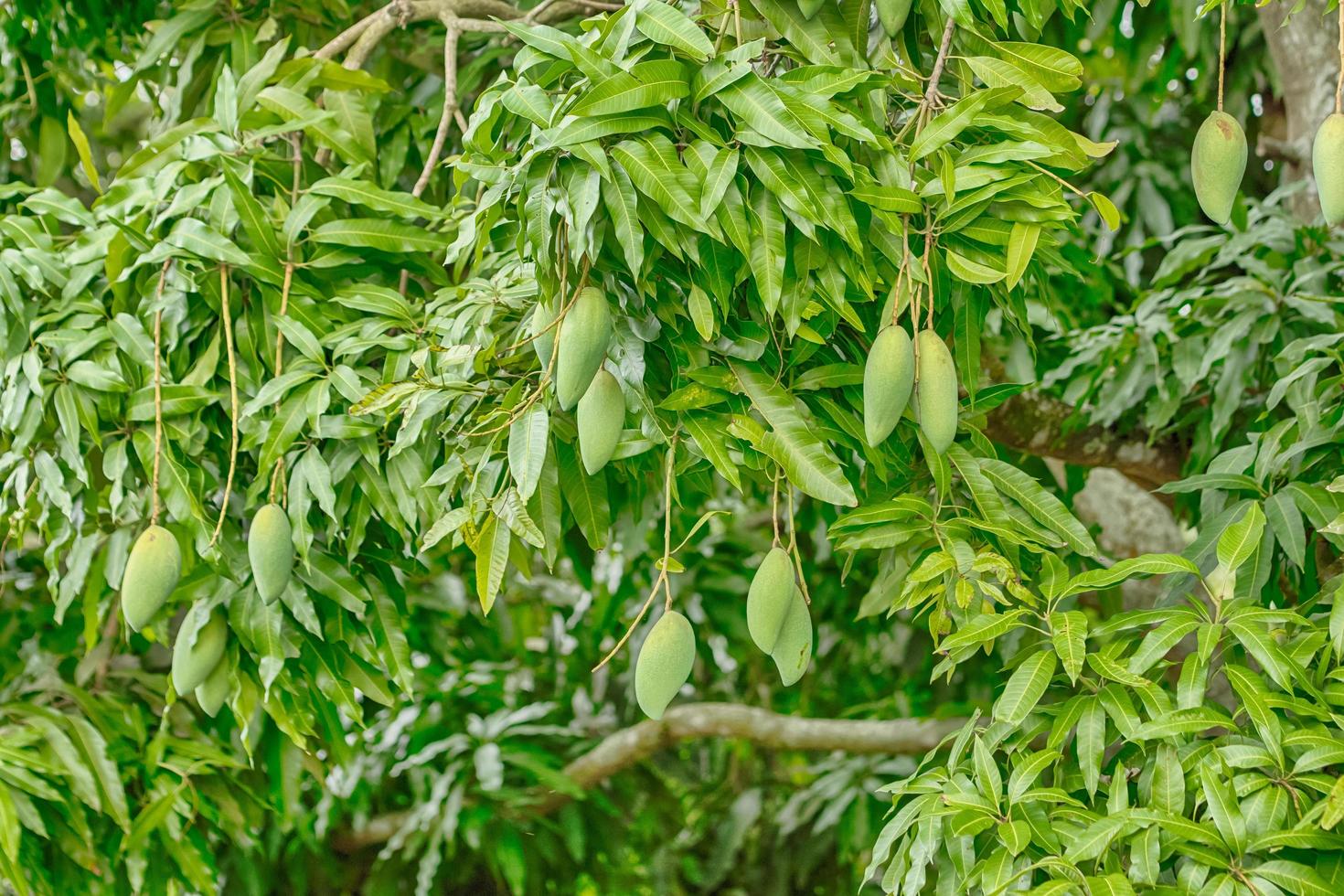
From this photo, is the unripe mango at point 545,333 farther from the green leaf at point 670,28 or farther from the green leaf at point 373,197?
the green leaf at point 373,197

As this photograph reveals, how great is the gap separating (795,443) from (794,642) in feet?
Answer: 0.53

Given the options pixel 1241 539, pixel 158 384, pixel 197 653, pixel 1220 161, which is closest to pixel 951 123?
pixel 1220 161

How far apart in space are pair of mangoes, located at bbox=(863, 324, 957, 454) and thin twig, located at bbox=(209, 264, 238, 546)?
666 mm

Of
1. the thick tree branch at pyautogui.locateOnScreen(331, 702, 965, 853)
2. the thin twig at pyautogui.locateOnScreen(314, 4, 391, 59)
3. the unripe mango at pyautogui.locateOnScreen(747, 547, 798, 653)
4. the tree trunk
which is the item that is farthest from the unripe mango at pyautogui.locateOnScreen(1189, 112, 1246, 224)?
the thick tree branch at pyautogui.locateOnScreen(331, 702, 965, 853)

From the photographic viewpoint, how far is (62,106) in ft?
8.64

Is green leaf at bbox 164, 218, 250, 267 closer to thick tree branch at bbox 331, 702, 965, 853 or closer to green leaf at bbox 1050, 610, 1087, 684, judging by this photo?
green leaf at bbox 1050, 610, 1087, 684

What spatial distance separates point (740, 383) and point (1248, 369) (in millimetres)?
1011

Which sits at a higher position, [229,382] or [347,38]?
[347,38]

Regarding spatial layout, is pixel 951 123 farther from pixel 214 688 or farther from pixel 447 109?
pixel 214 688

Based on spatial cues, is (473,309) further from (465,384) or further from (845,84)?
(845,84)

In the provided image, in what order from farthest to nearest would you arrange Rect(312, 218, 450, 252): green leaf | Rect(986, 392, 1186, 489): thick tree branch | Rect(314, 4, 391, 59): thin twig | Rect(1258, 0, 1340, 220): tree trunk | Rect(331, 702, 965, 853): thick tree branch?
Rect(331, 702, 965, 853): thick tree branch < Rect(1258, 0, 1340, 220): tree trunk < Rect(986, 392, 1186, 489): thick tree branch < Rect(314, 4, 391, 59): thin twig < Rect(312, 218, 450, 252): green leaf

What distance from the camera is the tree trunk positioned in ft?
7.30

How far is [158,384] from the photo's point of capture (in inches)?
55.8

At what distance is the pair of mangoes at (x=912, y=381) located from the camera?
1.02 meters
